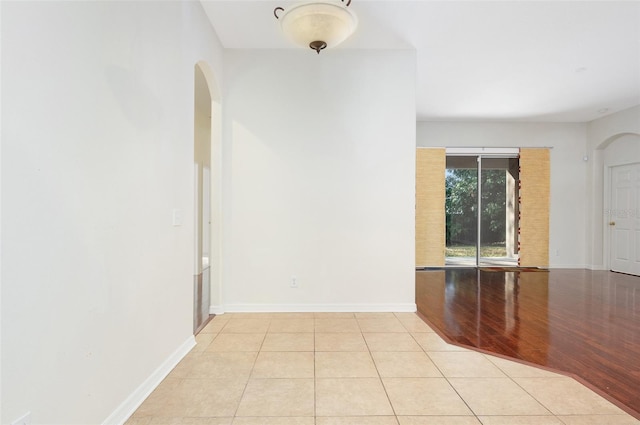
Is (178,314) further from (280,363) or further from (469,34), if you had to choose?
(469,34)

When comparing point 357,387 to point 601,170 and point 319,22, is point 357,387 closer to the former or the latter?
point 319,22

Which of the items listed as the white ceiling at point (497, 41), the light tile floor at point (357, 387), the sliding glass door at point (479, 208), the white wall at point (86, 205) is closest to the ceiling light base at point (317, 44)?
the white ceiling at point (497, 41)

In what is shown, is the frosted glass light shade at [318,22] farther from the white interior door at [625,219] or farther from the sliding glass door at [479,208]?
the white interior door at [625,219]

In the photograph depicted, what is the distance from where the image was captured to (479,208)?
20.7ft

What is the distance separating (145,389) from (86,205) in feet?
3.87

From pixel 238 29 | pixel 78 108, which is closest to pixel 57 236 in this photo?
pixel 78 108

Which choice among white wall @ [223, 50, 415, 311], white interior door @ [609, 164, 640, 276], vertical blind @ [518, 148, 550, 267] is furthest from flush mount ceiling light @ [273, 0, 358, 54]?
white interior door @ [609, 164, 640, 276]

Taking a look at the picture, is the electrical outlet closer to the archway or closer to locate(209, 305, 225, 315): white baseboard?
locate(209, 305, 225, 315): white baseboard

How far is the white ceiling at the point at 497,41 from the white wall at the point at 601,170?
2.98ft

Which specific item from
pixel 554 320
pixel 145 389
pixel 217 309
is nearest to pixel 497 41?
pixel 554 320

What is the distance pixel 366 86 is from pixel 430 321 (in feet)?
8.51

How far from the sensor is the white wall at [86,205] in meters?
1.07

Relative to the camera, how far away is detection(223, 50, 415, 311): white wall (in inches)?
133

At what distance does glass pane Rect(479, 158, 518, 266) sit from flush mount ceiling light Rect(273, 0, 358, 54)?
16.4 feet
